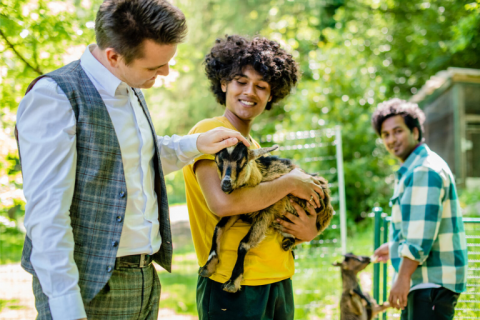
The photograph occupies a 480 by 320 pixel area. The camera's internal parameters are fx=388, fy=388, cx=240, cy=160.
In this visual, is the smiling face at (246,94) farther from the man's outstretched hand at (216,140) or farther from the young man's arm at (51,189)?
the young man's arm at (51,189)

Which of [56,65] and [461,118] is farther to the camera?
[461,118]

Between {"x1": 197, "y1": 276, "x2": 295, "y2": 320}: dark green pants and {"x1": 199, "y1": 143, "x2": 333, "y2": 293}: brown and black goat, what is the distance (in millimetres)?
76

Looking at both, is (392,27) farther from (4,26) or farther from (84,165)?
(84,165)

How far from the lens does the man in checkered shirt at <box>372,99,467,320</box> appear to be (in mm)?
2900

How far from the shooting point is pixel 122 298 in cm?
173

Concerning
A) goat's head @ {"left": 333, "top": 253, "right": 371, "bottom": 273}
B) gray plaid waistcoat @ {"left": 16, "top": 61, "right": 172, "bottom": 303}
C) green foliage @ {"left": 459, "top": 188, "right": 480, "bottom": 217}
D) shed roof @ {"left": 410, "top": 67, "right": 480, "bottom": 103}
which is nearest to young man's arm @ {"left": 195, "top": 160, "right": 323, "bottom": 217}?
gray plaid waistcoat @ {"left": 16, "top": 61, "right": 172, "bottom": 303}

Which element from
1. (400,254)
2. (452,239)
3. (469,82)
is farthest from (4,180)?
(469,82)

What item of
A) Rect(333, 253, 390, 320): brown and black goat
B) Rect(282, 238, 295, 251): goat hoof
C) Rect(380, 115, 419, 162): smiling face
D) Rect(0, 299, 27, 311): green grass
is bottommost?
Rect(0, 299, 27, 311): green grass

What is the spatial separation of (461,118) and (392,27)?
6.22m

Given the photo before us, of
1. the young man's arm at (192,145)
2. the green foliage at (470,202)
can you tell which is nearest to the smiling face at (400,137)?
the young man's arm at (192,145)

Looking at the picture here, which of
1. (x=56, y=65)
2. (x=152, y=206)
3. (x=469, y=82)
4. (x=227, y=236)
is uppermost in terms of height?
(x=469, y=82)

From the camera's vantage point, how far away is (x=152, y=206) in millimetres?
1902

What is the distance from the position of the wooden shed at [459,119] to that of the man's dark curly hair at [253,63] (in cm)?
880

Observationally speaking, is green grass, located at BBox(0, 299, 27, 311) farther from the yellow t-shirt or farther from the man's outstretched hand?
the man's outstretched hand
